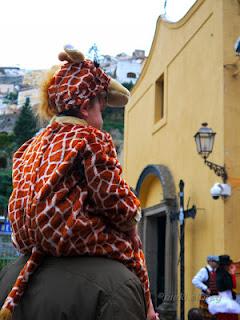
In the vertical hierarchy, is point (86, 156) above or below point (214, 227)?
above

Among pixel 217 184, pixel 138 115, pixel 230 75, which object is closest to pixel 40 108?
pixel 217 184

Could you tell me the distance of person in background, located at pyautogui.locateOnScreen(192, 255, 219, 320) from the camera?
7594mm

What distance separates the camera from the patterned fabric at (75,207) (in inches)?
68.6

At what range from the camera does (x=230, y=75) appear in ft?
28.1

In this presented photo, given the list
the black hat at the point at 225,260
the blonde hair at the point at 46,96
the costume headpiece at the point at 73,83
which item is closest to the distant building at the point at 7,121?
the black hat at the point at 225,260

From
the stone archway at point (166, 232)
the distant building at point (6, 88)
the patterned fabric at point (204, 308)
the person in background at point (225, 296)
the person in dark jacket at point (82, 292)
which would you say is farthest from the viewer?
the distant building at point (6, 88)

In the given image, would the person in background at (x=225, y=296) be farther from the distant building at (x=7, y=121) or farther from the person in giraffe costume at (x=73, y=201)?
the distant building at (x=7, y=121)

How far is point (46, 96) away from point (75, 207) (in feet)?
2.23

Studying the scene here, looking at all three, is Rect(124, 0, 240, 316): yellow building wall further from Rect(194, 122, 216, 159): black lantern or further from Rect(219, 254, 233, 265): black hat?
Rect(219, 254, 233, 265): black hat

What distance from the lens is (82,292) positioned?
166 centimetres

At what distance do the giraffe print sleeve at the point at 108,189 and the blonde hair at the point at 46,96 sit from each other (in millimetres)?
440

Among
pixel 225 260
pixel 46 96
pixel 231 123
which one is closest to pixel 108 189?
pixel 46 96

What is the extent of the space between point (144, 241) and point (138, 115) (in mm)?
4360

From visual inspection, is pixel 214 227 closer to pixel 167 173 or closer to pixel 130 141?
pixel 167 173
